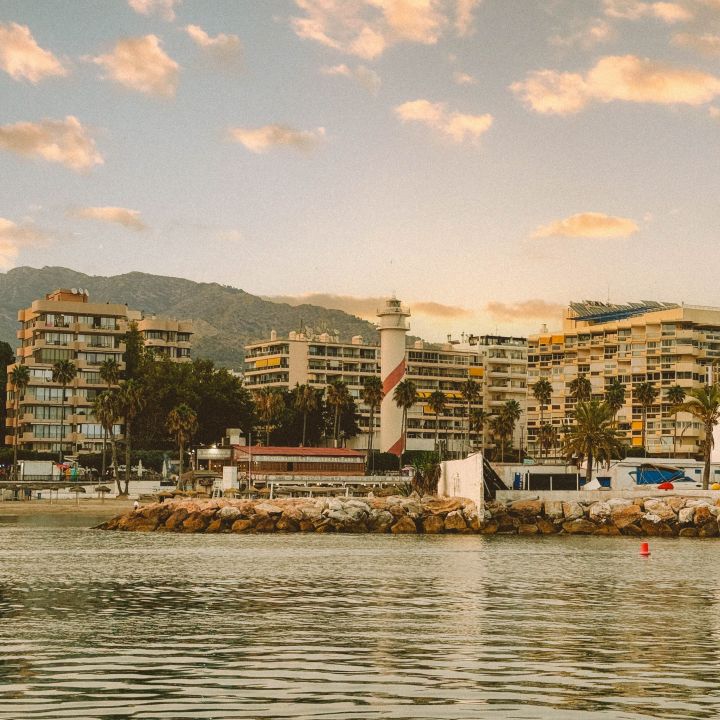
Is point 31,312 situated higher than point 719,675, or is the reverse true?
point 31,312

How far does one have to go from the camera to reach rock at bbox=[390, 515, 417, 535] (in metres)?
80.4

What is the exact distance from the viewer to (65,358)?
504 ft

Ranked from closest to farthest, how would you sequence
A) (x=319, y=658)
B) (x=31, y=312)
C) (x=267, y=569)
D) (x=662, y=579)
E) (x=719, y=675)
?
(x=719, y=675) < (x=319, y=658) < (x=662, y=579) < (x=267, y=569) < (x=31, y=312)

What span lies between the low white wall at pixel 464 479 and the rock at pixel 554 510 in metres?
4.60

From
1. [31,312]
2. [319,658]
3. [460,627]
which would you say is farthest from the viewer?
[31,312]

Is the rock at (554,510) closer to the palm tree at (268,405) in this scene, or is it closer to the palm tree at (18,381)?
the palm tree at (18,381)

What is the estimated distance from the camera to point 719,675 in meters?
21.5

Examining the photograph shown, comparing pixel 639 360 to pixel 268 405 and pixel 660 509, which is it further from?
pixel 660 509

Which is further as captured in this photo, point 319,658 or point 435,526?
point 435,526

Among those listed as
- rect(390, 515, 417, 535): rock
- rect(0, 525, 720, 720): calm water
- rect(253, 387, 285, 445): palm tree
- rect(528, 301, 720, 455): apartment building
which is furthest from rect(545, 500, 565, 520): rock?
rect(528, 301, 720, 455): apartment building

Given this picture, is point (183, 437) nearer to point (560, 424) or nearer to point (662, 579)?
Answer: point (560, 424)

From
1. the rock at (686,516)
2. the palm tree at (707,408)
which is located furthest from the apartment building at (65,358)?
the rock at (686,516)

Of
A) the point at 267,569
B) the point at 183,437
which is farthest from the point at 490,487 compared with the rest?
the point at 183,437

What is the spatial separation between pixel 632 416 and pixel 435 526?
99906 millimetres
